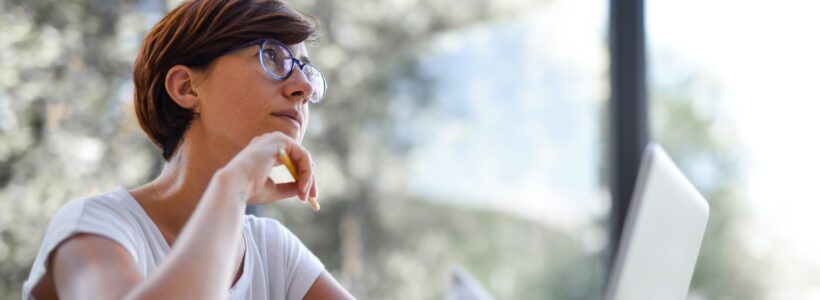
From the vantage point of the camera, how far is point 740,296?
11.3 feet

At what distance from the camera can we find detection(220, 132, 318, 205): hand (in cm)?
128

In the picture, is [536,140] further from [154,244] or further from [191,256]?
[191,256]

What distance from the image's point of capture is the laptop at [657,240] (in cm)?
129

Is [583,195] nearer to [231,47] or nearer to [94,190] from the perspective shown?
→ [94,190]

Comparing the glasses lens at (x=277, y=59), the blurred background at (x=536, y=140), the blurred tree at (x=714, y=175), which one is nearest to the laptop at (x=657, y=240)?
the glasses lens at (x=277, y=59)

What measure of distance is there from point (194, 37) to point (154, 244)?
34 cm

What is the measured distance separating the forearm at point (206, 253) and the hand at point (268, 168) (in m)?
0.03

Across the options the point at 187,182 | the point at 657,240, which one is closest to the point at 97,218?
the point at 187,182

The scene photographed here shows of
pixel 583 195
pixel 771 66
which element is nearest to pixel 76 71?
pixel 583 195

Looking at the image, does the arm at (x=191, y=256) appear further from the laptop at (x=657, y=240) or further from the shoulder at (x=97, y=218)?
the laptop at (x=657, y=240)

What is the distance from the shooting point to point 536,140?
3.67 m

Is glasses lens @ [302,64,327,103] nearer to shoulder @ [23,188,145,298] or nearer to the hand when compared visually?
the hand

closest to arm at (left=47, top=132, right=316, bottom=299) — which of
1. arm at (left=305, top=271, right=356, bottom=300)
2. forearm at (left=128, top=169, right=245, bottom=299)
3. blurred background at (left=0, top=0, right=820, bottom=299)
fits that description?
forearm at (left=128, top=169, right=245, bottom=299)

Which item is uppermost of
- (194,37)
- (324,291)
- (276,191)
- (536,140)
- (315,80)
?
(194,37)
